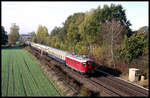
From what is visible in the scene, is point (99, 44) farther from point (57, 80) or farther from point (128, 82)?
point (57, 80)

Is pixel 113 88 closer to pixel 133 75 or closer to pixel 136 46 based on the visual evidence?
pixel 133 75

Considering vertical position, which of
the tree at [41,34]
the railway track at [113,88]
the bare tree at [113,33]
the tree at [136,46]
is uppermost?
the tree at [41,34]

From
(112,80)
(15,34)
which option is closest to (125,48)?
(112,80)

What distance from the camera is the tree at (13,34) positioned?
332 ft

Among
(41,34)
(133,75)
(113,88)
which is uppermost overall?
(41,34)

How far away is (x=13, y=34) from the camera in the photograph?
101812 millimetres

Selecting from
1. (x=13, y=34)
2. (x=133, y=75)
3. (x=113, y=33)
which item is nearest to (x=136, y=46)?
(x=113, y=33)

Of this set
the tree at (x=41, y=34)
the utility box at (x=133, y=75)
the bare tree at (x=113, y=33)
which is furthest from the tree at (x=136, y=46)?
the tree at (x=41, y=34)

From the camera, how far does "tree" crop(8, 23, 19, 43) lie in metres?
101

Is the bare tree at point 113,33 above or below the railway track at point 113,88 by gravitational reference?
above

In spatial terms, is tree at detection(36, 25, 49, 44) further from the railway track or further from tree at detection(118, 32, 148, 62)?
the railway track

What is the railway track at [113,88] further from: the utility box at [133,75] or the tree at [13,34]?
the tree at [13,34]

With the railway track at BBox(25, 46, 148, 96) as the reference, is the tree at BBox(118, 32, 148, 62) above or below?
above

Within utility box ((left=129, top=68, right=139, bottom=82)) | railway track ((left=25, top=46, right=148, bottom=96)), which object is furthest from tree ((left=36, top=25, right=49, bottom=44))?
utility box ((left=129, top=68, right=139, bottom=82))
